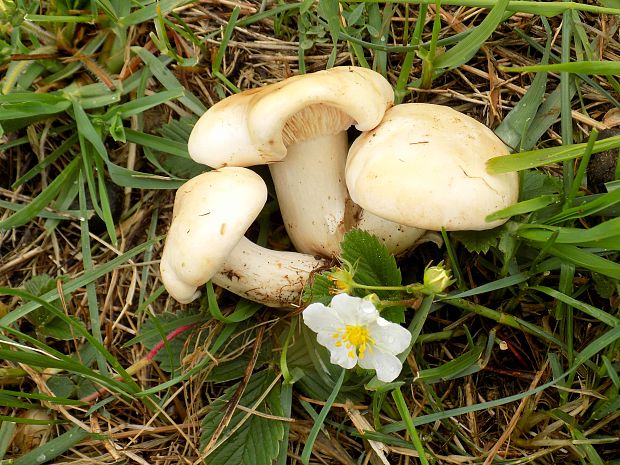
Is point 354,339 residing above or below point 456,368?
above

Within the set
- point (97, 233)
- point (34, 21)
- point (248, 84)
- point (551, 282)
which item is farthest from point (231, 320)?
point (34, 21)

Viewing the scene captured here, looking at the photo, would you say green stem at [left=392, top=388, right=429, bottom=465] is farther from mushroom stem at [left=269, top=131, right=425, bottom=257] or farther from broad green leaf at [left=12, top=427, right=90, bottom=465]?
broad green leaf at [left=12, top=427, right=90, bottom=465]

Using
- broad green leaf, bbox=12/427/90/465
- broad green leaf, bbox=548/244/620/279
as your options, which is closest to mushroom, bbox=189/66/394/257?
broad green leaf, bbox=548/244/620/279

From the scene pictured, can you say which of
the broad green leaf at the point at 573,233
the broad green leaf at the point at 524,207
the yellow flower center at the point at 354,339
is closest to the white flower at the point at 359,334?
the yellow flower center at the point at 354,339

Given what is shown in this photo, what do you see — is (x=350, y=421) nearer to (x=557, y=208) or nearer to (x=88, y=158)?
(x=557, y=208)

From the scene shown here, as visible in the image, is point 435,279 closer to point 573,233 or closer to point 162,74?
point 573,233

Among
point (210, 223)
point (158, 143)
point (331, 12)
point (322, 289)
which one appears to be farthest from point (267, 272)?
point (331, 12)

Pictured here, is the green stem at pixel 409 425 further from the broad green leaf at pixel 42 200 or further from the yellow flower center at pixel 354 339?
the broad green leaf at pixel 42 200

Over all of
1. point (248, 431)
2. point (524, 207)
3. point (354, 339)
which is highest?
point (524, 207)
